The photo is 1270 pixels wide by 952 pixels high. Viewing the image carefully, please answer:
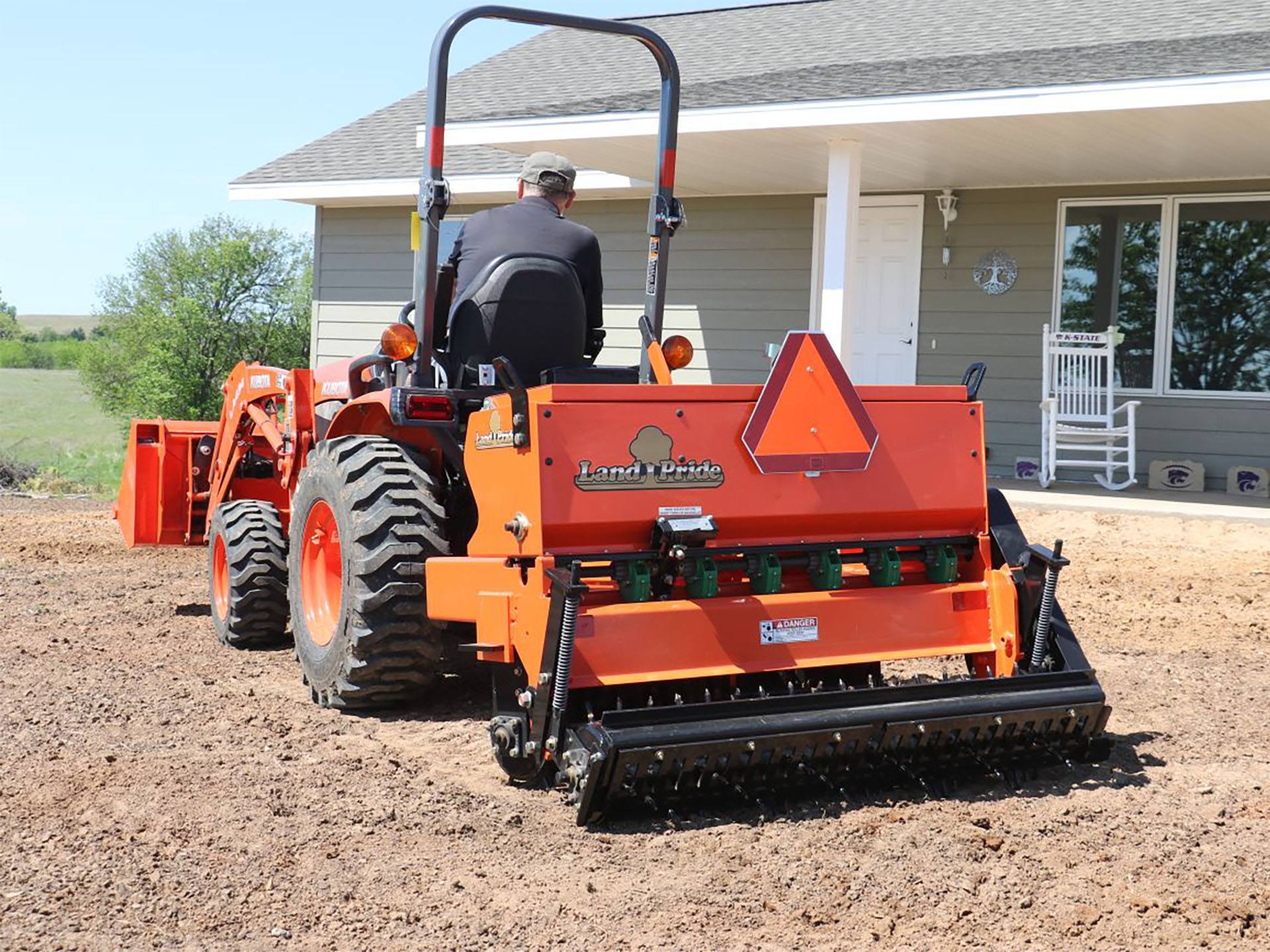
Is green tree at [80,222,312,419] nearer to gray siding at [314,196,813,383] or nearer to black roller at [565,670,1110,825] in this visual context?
gray siding at [314,196,813,383]

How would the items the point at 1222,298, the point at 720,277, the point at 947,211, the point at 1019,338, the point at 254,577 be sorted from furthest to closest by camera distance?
the point at 720,277 < the point at 947,211 < the point at 1019,338 < the point at 1222,298 < the point at 254,577

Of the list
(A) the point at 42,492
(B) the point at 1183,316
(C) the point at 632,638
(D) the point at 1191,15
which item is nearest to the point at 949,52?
(D) the point at 1191,15

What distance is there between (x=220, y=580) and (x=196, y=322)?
17.9m

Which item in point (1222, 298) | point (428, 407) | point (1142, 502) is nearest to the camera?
point (428, 407)

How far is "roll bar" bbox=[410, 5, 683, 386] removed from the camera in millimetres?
4754

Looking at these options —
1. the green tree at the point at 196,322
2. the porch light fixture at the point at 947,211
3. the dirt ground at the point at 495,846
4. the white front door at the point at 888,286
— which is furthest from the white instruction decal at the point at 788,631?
the green tree at the point at 196,322

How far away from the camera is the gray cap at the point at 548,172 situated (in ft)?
16.5

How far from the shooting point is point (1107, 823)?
12.8 ft

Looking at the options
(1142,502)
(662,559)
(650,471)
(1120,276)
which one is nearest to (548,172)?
(650,471)

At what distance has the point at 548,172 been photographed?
5043 mm

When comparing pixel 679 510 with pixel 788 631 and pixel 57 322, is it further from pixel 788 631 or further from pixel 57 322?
pixel 57 322

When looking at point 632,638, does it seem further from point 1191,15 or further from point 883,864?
point 1191,15

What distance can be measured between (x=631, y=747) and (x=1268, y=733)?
272cm

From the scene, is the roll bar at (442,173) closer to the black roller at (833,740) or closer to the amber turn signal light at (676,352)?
the amber turn signal light at (676,352)
